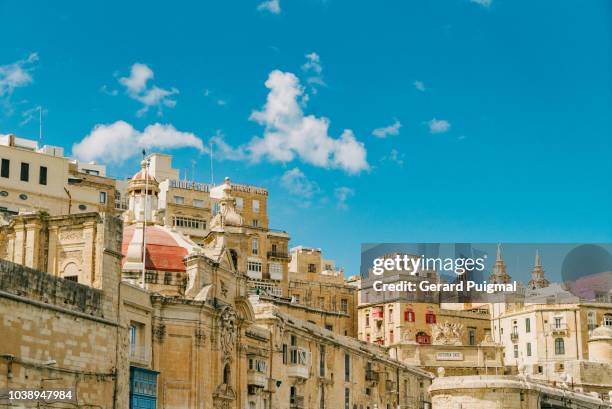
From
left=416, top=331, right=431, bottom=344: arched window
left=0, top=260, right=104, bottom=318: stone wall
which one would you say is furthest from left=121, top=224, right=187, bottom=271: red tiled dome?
→ left=416, top=331, right=431, bottom=344: arched window

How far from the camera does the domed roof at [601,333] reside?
286 feet

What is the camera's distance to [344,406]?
229 feet

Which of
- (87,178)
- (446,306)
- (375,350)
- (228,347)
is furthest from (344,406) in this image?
(446,306)

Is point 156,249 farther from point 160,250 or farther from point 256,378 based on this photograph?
point 256,378

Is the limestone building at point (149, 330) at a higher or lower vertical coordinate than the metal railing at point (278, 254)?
lower

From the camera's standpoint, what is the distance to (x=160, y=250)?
54.8m

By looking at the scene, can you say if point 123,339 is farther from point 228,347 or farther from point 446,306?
point 446,306

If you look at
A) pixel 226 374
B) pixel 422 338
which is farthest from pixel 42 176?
pixel 422 338

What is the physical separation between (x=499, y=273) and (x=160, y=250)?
Result: 56317 millimetres

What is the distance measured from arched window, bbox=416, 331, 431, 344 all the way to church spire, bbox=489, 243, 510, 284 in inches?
523

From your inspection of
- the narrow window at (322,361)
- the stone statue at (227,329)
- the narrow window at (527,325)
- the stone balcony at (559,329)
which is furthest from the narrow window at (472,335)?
the stone statue at (227,329)

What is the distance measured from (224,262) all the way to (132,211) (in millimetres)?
7998

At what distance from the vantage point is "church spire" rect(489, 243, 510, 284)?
10488 centimetres

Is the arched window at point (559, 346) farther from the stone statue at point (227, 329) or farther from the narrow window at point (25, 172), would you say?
the stone statue at point (227, 329)
